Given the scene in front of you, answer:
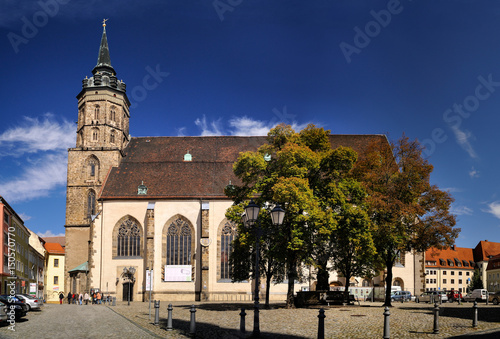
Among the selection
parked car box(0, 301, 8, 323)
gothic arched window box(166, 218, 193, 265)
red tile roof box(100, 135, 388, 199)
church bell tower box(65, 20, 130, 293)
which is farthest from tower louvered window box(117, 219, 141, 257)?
parked car box(0, 301, 8, 323)

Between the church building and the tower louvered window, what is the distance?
9 cm

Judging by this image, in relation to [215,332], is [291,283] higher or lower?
higher

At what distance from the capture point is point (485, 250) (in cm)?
10350

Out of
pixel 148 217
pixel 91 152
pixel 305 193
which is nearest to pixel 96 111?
pixel 91 152

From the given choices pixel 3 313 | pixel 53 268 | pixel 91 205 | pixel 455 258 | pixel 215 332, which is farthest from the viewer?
pixel 455 258

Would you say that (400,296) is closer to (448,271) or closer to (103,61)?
(103,61)

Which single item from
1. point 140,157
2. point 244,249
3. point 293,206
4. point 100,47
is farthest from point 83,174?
point 293,206

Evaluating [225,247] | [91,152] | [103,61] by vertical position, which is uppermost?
[103,61]

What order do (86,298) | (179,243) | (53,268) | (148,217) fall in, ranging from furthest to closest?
1. (53,268)
2. (179,243)
3. (148,217)
4. (86,298)

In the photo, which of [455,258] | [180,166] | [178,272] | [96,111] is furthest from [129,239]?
[455,258]

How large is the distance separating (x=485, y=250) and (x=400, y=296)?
6467 centimetres

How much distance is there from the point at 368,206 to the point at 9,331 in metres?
22.2

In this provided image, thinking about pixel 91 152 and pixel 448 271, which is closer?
pixel 91 152

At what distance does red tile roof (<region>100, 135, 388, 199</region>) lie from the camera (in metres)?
50.5
